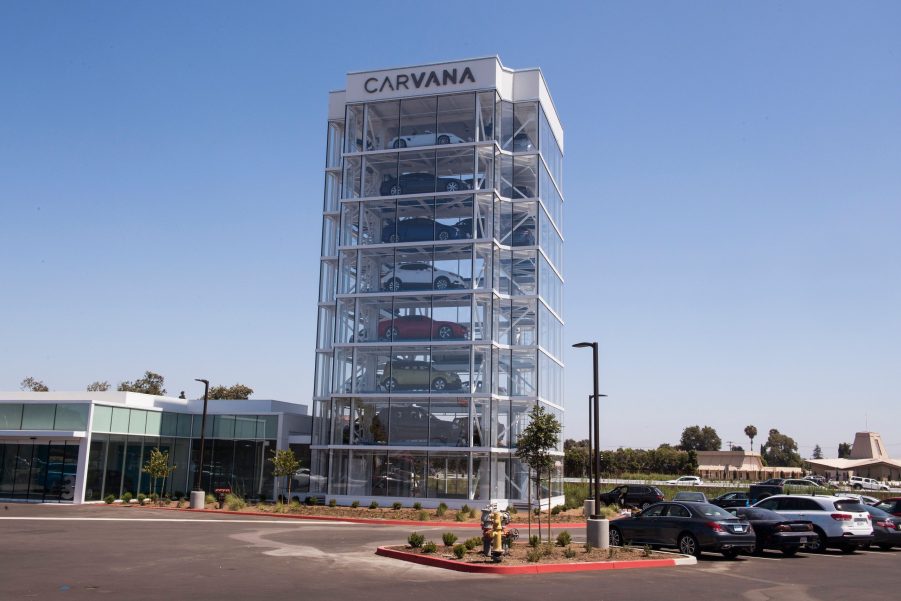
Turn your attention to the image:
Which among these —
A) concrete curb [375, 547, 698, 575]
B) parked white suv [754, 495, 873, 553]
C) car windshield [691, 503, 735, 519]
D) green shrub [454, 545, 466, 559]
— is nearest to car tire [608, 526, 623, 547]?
car windshield [691, 503, 735, 519]

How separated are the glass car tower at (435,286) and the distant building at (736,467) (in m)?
74.4

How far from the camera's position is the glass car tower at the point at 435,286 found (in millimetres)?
47344

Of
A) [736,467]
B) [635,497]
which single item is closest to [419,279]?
[635,497]

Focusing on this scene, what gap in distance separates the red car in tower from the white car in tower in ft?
6.20

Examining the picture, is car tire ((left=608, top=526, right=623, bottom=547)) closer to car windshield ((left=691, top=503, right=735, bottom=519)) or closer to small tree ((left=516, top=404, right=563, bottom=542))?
small tree ((left=516, top=404, right=563, bottom=542))

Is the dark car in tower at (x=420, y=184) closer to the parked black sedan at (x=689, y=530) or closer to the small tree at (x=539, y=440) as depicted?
the small tree at (x=539, y=440)

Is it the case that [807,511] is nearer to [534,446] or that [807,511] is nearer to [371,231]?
[534,446]

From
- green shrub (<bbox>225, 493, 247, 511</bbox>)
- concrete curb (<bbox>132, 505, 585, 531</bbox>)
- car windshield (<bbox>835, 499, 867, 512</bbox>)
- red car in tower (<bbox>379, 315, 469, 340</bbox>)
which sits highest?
red car in tower (<bbox>379, 315, 469, 340</bbox>)

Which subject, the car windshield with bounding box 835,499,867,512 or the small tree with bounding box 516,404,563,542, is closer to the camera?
the car windshield with bounding box 835,499,867,512

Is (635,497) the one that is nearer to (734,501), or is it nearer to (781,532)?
(734,501)

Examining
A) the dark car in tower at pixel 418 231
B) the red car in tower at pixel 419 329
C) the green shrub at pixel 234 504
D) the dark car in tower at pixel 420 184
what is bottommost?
the green shrub at pixel 234 504

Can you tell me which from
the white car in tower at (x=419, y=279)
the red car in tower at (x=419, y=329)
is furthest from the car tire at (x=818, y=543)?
the white car in tower at (x=419, y=279)

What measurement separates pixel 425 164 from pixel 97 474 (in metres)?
26.4

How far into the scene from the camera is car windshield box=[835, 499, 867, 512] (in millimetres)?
25766
